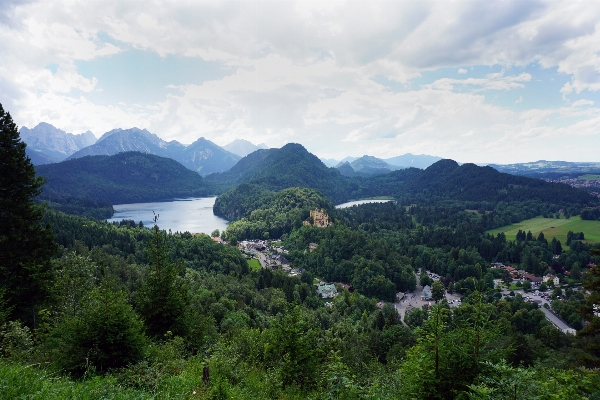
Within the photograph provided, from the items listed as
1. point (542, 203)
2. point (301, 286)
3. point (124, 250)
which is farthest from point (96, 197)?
point (542, 203)

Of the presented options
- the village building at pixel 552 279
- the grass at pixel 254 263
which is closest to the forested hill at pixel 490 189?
the village building at pixel 552 279

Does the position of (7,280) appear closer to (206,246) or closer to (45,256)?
(45,256)

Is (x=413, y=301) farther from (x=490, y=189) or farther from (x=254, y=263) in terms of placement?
(x=490, y=189)

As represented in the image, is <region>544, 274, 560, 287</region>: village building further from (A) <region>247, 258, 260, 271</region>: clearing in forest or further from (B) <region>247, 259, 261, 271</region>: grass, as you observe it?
(A) <region>247, 258, 260, 271</region>: clearing in forest

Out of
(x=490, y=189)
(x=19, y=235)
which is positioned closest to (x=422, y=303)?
(x=19, y=235)

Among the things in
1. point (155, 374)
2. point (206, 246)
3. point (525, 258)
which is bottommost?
point (525, 258)
